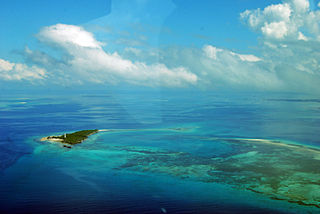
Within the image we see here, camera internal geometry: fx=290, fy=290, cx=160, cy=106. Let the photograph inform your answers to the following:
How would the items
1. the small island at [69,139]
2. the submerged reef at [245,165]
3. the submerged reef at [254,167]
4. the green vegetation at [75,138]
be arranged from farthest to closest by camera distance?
the green vegetation at [75,138], the small island at [69,139], the submerged reef at [245,165], the submerged reef at [254,167]

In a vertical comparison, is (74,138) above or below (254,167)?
above

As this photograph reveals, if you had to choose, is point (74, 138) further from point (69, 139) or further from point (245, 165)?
point (245, 165)

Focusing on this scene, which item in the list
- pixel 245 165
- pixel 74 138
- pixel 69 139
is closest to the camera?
pixel 245 165

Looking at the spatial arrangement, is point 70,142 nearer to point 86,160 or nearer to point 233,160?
point 86,160

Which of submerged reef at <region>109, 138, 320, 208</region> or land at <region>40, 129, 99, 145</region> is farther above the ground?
land at <region>40, 129, 99, 145</region>

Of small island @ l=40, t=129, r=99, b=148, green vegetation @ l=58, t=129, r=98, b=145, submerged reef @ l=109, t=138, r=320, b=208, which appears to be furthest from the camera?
green vegetation @ l=58, t=129, r=98, b=145

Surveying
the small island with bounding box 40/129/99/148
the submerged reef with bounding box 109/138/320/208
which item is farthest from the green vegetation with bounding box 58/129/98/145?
the submerged reef with bounding box 109/138/320/208

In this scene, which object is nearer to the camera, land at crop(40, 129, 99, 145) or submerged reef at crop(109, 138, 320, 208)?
submerged reef at crop(109, 138, 320, 208)

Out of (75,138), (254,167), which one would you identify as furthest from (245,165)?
(75,138)

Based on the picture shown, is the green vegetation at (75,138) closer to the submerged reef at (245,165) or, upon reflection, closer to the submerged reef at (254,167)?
the submerged reef at (245,165)

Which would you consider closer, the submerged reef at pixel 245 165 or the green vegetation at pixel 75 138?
the submerged reef at pixel 245 165

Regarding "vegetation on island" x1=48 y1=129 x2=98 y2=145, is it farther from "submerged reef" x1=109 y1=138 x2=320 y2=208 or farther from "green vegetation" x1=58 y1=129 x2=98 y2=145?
"submerged reef" x1=109 y1=138 x2=320 y2=208

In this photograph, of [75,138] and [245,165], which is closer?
[245,165]

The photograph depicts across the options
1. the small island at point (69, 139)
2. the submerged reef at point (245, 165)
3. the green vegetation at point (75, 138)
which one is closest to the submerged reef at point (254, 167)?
the submerged reef at point (245, 165)
